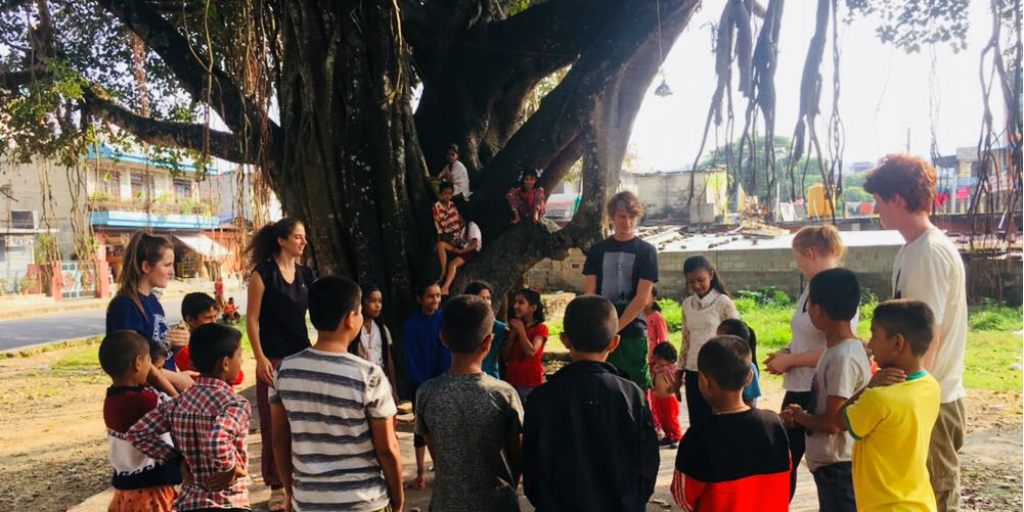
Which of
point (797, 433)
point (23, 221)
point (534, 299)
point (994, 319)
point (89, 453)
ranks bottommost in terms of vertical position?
point (89, 453)

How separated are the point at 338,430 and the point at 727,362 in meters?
1.38

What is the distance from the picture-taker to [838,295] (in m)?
2.67

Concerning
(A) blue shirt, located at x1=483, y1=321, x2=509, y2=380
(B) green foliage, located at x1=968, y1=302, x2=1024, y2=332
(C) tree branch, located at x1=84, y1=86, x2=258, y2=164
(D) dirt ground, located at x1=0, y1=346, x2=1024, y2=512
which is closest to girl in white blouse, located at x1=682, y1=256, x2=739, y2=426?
(D) dirt ground, located at x1=0, y1=346, x2=1024, y2=512

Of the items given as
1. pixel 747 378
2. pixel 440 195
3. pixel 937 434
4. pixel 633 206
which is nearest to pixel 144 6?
pixel 440 195

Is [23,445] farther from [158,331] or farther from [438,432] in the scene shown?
[438,432]

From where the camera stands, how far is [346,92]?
5742 mm

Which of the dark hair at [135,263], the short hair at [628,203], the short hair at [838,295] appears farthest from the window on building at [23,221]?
the short hair at [838,295]

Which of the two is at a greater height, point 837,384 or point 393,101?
point 393,101

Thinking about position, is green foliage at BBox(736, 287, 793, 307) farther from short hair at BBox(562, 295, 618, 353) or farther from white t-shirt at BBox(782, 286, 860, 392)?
short hair at BBox(562, 295, 618, 353)

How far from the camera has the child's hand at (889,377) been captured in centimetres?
230

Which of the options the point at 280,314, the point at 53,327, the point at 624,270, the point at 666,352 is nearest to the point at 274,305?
the point at 280,314

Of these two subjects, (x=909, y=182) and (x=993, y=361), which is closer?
(x=909, y=182)

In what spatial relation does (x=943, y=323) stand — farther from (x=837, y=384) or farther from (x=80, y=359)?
(x=80, y=359)

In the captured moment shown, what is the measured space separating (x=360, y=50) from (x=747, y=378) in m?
4.37
